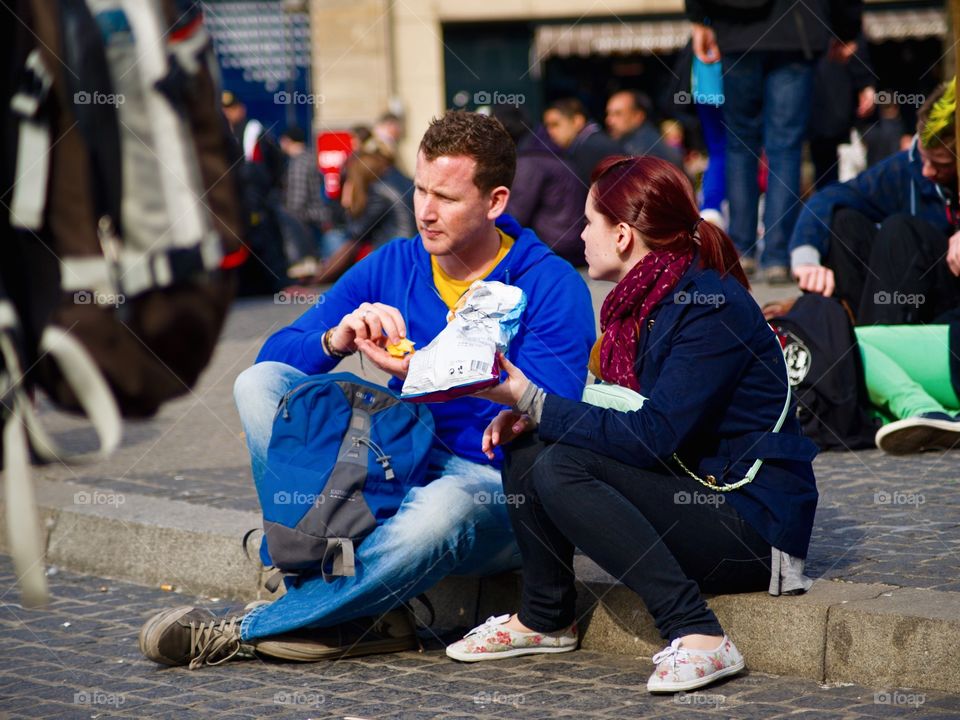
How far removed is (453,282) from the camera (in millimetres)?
3965

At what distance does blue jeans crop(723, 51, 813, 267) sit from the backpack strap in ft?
20.4

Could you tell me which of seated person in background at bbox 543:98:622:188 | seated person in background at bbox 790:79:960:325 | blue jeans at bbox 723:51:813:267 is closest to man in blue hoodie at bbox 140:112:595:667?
seated person in background at bbox 790:79:960:325

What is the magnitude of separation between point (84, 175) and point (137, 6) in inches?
8.2

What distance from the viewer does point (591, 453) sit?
3455 millimetres

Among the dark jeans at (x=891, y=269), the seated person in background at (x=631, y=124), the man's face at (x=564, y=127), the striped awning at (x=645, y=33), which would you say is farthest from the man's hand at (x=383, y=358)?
the striped awning at (x=645, y=33)

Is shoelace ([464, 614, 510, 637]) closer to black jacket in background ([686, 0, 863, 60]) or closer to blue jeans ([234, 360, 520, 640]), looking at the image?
blue jeans ([234, 360, 520, 640])

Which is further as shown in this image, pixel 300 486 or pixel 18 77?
pixel 300 486

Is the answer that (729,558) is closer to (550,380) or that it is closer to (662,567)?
(662,567)

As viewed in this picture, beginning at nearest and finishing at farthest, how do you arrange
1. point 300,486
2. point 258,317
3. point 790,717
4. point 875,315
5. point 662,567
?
point 790,717 < point 662,567 < point 300,486 < point 875,315 < point 258,317

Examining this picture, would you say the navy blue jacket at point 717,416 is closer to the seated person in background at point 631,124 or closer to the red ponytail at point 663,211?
the red ponytail at point 663,211

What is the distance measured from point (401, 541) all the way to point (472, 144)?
1079 millimetres

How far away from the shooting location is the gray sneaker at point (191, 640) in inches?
145

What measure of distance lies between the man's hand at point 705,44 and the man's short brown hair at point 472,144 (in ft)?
14.3

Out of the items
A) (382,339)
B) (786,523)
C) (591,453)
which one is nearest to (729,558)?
(786,523)
